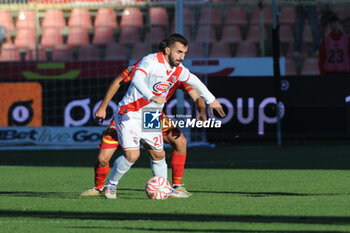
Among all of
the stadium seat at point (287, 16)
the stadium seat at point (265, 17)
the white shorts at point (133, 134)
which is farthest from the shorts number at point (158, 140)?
the stadium seat at point (265, 17)

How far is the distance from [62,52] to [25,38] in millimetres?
1019

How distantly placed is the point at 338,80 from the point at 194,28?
4190mm

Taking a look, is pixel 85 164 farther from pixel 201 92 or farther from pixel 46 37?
pixel 46 37

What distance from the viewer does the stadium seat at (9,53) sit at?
1861 cm

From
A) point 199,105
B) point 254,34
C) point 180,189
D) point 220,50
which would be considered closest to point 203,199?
point 180,189

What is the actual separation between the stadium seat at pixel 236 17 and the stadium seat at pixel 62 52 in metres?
3.94

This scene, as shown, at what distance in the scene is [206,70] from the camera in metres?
16.1

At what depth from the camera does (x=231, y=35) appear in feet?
63.8

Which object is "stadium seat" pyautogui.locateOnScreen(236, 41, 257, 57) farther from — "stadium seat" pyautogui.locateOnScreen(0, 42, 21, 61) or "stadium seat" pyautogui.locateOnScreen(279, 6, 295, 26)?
"stadium seat" pyautogui.locateOnScreen(0, 42, 21, 61)

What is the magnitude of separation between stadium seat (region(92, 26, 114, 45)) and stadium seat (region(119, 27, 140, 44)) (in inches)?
11.2

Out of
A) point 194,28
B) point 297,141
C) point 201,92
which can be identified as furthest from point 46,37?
point 201,92

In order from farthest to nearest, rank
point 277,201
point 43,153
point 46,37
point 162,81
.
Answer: point 46,37
point 43,153
point 162,81
point 277,201

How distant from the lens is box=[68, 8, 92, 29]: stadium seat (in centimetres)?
1930

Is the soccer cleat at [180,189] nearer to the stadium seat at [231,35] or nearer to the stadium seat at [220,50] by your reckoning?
the stadium seat at [220,50]
